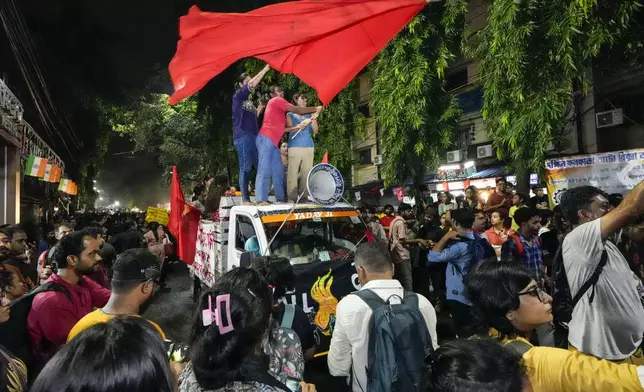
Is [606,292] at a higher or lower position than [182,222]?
lower

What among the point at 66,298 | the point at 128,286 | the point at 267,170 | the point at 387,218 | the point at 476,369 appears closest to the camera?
the point at 476,369

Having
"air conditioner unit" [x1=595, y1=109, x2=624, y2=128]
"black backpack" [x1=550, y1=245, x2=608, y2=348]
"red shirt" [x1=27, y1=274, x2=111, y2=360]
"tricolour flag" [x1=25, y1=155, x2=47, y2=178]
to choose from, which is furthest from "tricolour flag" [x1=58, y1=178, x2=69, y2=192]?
"black backpack" [x1=550, y1=245, x2=608, y2=348]

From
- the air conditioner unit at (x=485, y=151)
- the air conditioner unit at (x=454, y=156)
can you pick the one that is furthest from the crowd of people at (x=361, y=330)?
the air conditioner unit at (x=454, y=156)

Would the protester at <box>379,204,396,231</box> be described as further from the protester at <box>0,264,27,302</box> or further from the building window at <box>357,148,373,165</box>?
the building window at <box>357,148,373,165</box>

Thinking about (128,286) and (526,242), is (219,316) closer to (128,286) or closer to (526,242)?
(128,286)

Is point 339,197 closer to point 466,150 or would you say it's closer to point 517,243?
point 517,243

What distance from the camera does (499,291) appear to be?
1.93m

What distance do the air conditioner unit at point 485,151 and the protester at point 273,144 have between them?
1053cm

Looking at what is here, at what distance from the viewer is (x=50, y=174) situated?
44.7 ft

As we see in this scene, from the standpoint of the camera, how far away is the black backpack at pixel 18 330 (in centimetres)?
259

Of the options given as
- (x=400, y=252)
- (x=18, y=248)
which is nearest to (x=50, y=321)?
(x=18, y=248)

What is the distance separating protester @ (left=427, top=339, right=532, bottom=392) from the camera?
1.20 meters

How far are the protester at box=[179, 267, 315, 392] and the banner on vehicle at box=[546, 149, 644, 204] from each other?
765 centimetres

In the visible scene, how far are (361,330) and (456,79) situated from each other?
53.0 ft
